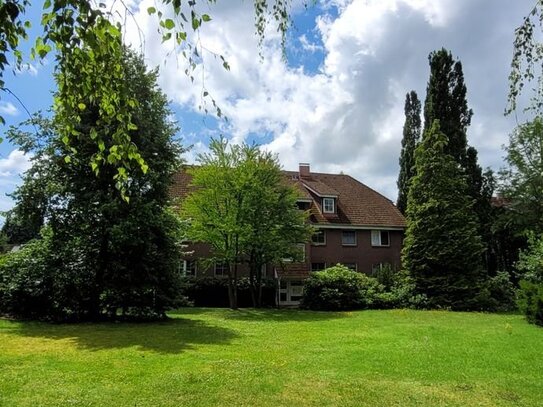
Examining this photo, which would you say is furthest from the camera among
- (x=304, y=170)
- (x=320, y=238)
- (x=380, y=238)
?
(x=304, y=170)

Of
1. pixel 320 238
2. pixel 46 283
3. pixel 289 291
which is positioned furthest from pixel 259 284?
pixel 46 283

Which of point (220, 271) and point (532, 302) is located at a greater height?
point (220, 271)

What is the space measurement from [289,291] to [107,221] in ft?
68.3

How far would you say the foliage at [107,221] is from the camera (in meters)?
18.3

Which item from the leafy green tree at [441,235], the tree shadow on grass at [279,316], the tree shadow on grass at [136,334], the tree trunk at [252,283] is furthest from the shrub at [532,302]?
the tree trunk at [252,283]

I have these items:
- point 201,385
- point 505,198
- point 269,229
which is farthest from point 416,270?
point 201,385

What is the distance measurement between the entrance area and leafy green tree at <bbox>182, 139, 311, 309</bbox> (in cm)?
874

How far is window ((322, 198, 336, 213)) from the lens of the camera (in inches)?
1581

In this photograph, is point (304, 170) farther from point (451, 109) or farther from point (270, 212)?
point (270, 212)

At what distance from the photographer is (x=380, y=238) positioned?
40.3m

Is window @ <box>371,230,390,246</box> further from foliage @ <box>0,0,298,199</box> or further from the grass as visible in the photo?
foliage @ <box>0,0,298,199</box>

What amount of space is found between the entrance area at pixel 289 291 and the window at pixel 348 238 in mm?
5255

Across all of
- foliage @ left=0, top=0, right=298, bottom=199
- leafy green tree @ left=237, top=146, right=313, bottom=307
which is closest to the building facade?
leafy green tree @ left=237, top=146, right=313, bottom=307

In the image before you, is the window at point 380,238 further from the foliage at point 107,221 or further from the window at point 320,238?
the foliage at point 107,221
